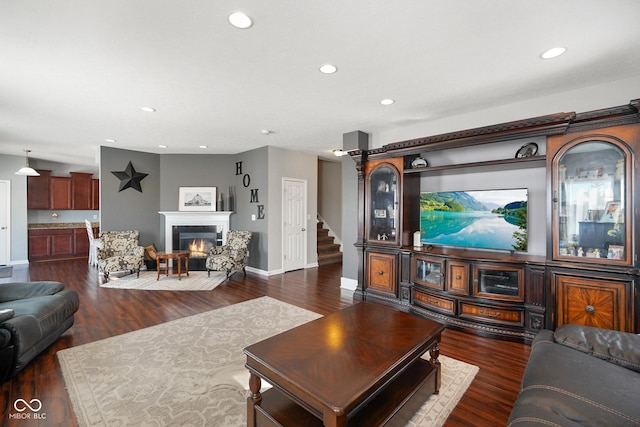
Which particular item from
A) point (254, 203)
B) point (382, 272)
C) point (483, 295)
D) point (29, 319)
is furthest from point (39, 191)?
point (483, 295)

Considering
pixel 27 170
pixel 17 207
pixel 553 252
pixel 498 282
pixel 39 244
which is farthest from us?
pixel 39 244

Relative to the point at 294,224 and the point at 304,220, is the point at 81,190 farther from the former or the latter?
the point at 304,220

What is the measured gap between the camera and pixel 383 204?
423 cm

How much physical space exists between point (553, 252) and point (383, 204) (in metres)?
2.02

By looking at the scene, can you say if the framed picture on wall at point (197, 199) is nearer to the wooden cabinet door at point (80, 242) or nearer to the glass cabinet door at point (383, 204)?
the wooden cabinet door at point (80, 242)

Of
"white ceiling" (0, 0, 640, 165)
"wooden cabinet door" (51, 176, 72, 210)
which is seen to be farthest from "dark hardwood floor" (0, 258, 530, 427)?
"white ceiling" (0, 0, 640, 165)

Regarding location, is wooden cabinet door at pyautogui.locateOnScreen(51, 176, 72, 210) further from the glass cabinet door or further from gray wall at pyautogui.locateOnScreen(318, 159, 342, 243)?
the glass cabinet door

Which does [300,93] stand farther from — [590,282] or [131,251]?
[131,251]

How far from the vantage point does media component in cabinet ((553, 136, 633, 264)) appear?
8.43 feet

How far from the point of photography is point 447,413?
1918 mm

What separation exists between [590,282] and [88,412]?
4.14 metres

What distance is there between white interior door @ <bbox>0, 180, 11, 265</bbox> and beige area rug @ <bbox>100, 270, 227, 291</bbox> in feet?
10.6

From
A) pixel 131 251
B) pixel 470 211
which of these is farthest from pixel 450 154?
pixel 131 251

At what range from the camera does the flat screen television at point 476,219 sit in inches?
130
